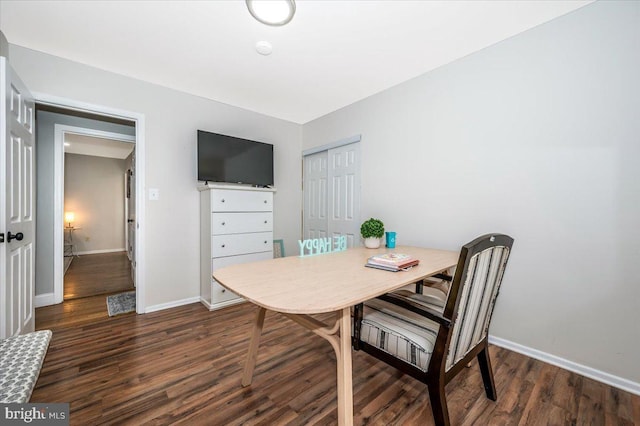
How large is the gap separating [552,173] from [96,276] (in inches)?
228

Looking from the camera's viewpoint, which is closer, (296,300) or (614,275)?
(296,300)

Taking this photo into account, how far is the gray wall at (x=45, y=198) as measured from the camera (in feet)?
9.18

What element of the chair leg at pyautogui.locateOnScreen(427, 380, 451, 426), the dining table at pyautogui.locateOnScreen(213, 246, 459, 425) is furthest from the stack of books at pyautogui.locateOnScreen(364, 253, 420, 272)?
the chair leg at pyautogui.locateOnScreen(427, 380, 451, 426)

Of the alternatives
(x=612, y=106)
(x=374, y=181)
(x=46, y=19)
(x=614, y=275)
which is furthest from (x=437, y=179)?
(x=46, y=19)

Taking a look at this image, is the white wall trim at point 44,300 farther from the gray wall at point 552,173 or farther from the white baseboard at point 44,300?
the gray wall at point 552,173

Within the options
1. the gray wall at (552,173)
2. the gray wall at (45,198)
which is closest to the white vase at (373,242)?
the gray wall at (552,173)

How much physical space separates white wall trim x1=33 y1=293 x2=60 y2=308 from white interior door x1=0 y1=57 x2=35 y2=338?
894 mm

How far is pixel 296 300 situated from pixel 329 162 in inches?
109

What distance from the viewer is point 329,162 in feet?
11.6

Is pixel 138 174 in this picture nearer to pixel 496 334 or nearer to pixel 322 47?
pixel 322 47

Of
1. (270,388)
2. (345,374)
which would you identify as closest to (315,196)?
(270,388)

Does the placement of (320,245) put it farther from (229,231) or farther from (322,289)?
(229,231)

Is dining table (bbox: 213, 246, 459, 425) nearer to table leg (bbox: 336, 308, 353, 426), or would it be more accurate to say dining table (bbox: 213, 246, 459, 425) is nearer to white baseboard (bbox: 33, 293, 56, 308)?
table leg (bbox: 336, 308, 353, 426)

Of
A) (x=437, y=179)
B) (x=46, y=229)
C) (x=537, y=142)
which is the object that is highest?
(x=537, y=142)
